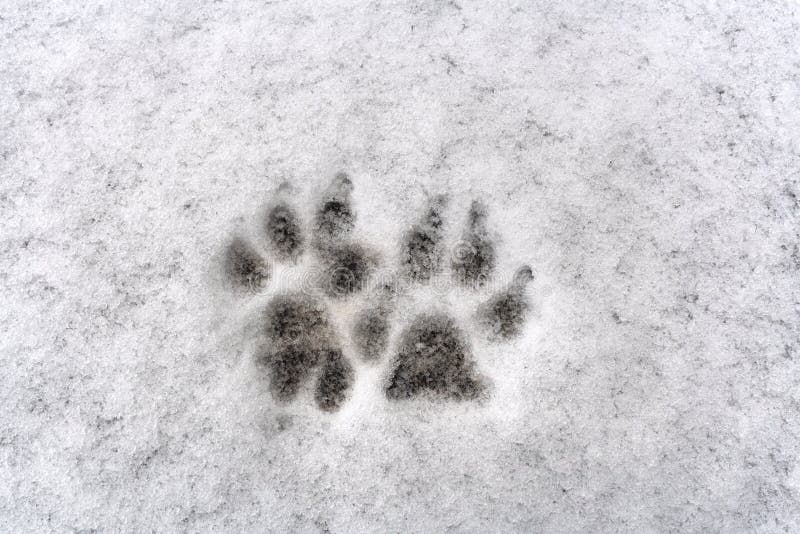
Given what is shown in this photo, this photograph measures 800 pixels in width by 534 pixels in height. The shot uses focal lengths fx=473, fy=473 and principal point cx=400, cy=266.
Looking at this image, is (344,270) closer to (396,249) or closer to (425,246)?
(396,249)

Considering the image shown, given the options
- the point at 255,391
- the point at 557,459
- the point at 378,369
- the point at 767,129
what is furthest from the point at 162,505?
the point at 767,129

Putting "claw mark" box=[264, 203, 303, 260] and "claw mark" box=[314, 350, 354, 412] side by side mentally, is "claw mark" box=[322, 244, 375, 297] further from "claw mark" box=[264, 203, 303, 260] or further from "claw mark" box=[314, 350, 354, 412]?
"claw mark" box=[314, 350, 354, 412]

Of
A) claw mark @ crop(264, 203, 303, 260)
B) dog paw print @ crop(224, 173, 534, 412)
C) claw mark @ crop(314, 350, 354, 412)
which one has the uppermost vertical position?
claw mark @ crop(264, 203, 303, 260)

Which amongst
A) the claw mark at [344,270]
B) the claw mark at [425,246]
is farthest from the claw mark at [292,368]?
the claw mark at [425,246]

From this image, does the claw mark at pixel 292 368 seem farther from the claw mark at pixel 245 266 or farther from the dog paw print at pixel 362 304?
the claw mark at pixel 245 266

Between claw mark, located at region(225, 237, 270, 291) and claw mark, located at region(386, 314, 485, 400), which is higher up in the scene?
claw mark, located at region(225, 237, 270, 291)

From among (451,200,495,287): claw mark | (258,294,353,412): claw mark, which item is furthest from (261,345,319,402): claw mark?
(451,200,495,287): claw mark
